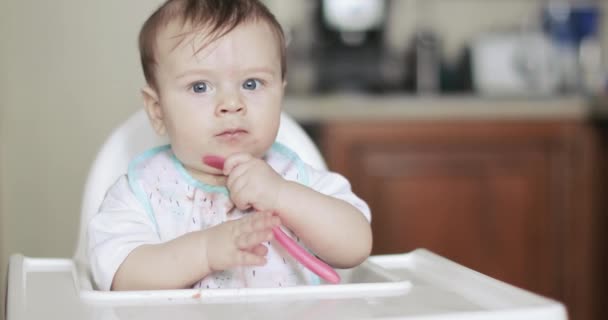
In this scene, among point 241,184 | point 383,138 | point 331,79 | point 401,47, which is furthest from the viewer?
point 401,47

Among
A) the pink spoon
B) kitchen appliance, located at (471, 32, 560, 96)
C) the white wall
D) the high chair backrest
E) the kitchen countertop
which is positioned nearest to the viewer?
the pink spoon

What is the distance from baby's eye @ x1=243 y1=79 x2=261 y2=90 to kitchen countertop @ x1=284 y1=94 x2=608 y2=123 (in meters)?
1.22

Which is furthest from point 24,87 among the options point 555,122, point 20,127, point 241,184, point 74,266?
point 555,122

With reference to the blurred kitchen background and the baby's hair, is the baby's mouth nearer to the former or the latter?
the baby's hair

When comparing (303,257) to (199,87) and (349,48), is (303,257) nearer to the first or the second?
(199,87)

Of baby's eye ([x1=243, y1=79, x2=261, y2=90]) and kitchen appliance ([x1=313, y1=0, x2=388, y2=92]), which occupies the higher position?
baby's eye ([x1=243, y1=79, x2=261, y2=90])

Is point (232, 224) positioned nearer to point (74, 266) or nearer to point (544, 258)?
point (74, 266)

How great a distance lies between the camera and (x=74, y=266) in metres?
0.96

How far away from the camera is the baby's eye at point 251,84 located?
36.9 inches

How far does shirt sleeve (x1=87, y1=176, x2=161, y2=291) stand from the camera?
34.9 inches

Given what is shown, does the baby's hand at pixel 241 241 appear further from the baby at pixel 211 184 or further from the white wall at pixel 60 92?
the white wall at pixel 60 92

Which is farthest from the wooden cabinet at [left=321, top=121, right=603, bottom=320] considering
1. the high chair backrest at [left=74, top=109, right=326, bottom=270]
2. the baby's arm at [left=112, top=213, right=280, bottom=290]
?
the baby's arm at [left=112, top=213, right=280, bottom=290]

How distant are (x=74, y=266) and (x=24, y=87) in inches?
42.5

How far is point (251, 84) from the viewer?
3.09 feet
